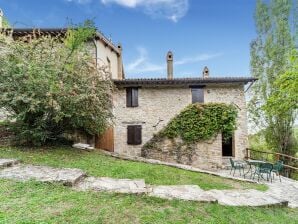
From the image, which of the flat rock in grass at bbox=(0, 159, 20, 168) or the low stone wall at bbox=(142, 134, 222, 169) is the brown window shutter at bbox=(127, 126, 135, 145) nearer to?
the low stone wall at bbox=(142, 134, 222, 169)

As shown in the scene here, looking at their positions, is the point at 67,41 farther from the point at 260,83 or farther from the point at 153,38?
the point at 260,83

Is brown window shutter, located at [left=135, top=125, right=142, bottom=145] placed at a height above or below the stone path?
above

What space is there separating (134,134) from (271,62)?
11824 millimetres

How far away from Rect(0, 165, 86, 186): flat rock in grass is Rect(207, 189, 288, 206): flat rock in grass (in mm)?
3417

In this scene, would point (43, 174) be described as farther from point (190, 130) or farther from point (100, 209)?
point (190, 130)

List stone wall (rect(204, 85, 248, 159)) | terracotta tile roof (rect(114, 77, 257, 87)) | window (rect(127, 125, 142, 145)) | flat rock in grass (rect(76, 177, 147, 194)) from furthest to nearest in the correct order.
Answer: stone wall (rect(204, 85, 248, 159)) → window (rect(127, 125, 142, 145)) → terracotta tile roof (rect(114, 77, 257, 87)) → flat rock in grass (rect(76, 177, 147, 194))

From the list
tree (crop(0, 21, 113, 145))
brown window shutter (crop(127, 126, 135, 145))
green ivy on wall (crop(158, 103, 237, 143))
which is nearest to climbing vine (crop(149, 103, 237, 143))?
green ivy on wall (crop(158, 103, 237, 143))

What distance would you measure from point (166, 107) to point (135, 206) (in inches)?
464

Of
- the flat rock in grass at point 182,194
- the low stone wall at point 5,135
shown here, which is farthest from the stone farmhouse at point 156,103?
the flat rock in grass at point 182,194

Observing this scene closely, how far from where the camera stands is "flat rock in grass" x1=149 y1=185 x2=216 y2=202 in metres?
5.67

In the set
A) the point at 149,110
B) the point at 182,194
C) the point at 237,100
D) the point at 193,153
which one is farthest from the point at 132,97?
the point at 182,194

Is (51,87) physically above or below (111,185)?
above

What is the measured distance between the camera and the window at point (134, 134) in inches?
635

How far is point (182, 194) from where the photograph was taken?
19.6 ft
